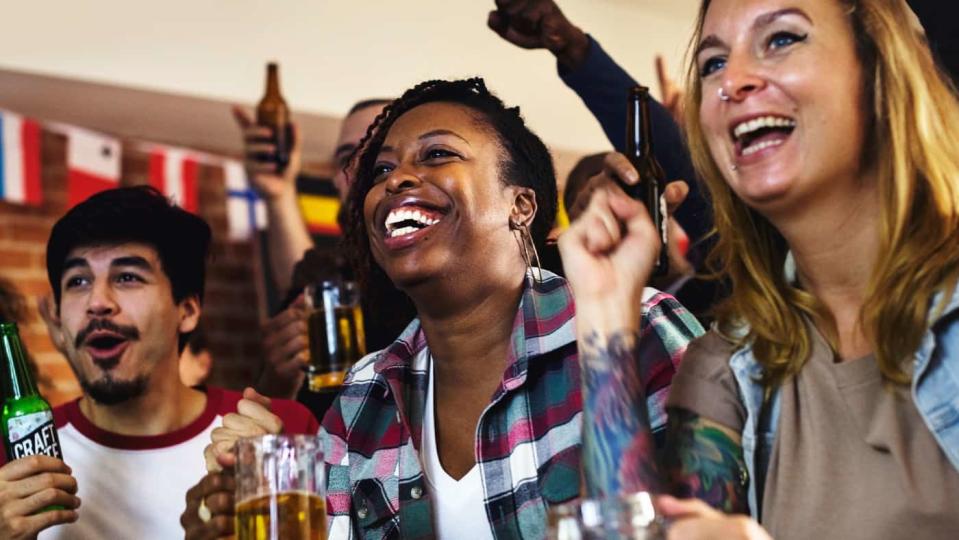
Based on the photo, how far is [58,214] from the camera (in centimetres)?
430

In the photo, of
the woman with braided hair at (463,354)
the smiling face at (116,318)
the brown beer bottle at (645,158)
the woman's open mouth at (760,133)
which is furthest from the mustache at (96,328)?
the woman's open mouth at (760,133)

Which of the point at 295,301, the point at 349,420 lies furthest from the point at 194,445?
the point at 349,420

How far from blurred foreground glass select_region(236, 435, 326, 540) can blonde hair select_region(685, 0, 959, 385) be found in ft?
1.56

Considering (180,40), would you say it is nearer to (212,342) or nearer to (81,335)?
(212,342)

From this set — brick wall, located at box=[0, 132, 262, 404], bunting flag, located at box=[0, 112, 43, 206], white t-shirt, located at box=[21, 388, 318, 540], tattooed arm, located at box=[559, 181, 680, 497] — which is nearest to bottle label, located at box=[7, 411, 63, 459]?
white t-shirt, located at box=[21, 388, 318, 540]

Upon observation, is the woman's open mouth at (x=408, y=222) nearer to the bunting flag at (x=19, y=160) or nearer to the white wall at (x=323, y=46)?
the white wall at (x=323, y=46)

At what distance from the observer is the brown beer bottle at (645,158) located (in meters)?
2.20

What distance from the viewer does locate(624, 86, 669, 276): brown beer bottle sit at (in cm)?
220

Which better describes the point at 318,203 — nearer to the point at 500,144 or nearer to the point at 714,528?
the point at 500,144

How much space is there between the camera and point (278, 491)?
4.31 feet

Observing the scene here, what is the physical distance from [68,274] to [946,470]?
170cm

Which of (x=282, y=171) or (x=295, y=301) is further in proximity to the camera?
(x=282, y=171)

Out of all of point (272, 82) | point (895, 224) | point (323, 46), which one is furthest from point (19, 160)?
point (895, 224)

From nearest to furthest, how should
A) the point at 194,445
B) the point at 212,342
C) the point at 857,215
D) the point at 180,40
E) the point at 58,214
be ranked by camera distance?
the point at 857,215
the point at 194,445
the point at 180,40
the point at 58,214
the point at 212,342
